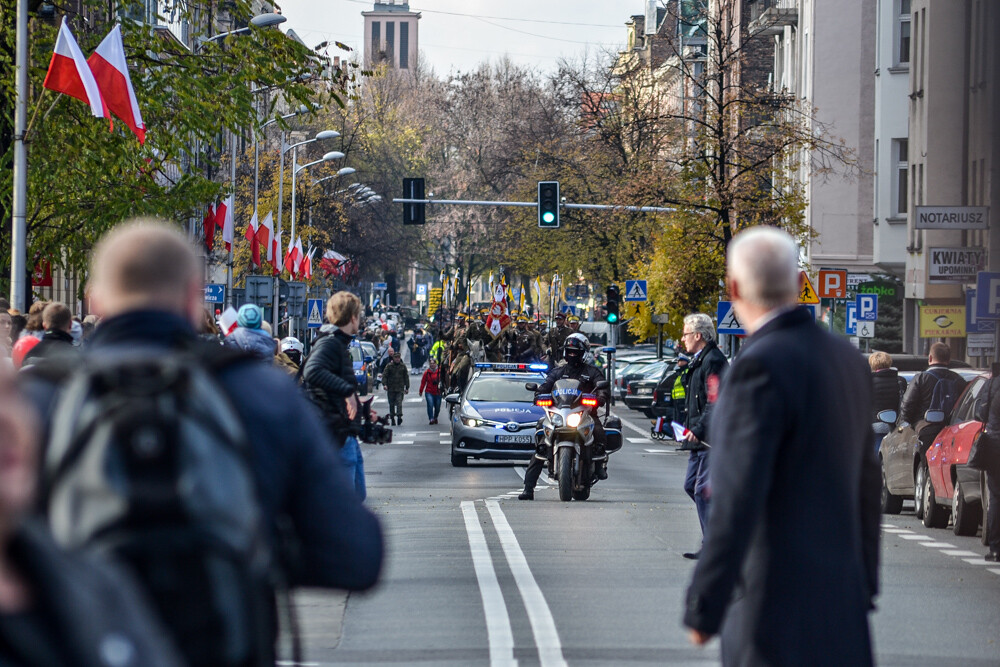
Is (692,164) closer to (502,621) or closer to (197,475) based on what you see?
(502,621)

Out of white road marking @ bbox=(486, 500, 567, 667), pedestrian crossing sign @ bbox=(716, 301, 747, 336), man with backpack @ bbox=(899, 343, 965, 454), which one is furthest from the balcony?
white road marking @ bbox=(486, 500, 567, 667)

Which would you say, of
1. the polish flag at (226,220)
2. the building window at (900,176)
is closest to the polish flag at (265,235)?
the polish flag at (226,220)

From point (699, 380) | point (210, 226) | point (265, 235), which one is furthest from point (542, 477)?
point (265, 235)

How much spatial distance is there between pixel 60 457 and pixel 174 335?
1.54ft

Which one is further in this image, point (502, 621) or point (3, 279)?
point (3, 279)

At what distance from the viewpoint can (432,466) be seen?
2695cm

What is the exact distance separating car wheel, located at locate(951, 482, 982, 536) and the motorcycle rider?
4.29 m

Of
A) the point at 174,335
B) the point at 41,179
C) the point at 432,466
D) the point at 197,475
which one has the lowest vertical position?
the point at 432,466

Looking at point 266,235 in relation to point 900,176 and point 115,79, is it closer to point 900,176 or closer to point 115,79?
point 900,176

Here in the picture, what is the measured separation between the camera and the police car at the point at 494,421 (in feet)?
86.4

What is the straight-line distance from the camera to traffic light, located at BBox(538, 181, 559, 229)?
3909 cm

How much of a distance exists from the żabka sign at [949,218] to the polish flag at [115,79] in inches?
441

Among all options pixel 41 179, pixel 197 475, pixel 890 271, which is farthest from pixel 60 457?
pixel 890 271

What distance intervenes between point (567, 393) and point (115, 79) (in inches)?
269
